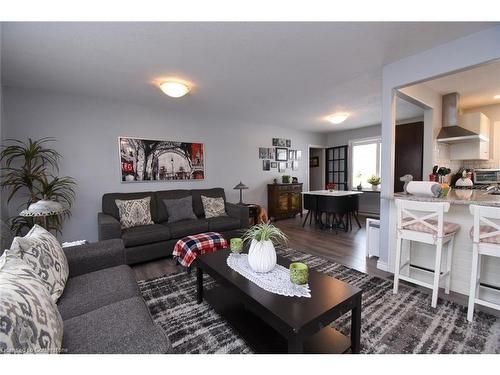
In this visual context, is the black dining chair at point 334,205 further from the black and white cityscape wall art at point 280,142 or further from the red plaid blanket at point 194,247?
the red plaid blanket at point 194,247

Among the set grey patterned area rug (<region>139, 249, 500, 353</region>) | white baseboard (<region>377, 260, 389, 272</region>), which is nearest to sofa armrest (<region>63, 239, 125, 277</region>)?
grey patterned area rug (<region>139, 249, 500, 353</region>)

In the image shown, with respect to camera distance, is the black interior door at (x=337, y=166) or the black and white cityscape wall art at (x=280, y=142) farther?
the black interior door at (x=337, y=166)

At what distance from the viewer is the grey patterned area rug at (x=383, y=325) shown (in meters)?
1.53

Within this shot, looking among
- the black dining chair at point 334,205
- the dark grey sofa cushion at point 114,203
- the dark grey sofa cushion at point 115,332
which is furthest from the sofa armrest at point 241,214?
the dark grey sofa cushion at point 115,332

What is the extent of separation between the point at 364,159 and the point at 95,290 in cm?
646

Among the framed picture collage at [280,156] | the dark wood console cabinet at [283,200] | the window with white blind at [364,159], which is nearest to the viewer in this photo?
the dark wood console cabinet at [283,200]

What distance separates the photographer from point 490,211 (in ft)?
5.53

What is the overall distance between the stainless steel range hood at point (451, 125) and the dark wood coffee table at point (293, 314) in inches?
134

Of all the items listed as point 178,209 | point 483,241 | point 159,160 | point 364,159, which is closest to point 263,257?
point 483,241

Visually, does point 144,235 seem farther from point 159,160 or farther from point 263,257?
point 263,257
